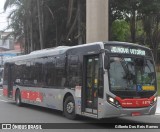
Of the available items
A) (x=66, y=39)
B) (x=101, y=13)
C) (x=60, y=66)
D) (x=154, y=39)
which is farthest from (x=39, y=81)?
(x=154, y=39)

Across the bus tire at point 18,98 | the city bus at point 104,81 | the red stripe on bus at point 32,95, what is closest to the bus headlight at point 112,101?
the city bus at point 104,81

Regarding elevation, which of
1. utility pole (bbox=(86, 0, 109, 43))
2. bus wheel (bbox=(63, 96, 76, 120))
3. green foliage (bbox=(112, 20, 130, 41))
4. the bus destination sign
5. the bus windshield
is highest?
green foliage (bbox=(112, 20, 130, 41))

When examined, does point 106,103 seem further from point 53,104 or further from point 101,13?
point 101,13

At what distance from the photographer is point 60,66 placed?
55.6ft

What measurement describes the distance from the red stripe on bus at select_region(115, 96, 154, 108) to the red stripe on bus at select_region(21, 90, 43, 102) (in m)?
6.28

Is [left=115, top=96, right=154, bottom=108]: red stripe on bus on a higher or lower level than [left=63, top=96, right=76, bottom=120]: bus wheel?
higher

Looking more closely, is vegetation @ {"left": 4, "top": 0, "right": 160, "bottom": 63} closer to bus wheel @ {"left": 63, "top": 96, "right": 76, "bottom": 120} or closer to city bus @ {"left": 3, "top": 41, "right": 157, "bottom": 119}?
city bus @ {"left": 3, "top": 41, "right": 157, "bottom": 119}

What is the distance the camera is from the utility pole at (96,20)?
2661 centimetres

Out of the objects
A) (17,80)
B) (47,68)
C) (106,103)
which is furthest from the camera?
(17,80)

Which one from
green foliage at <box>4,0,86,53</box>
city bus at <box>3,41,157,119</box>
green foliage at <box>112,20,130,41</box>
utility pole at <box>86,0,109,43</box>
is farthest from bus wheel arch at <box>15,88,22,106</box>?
green foliage at <box>112,20,130,41</box>

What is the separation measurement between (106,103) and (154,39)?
3497 centimetres

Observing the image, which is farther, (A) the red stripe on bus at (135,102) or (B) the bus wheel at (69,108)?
(B) the bus wheel at (69,108)

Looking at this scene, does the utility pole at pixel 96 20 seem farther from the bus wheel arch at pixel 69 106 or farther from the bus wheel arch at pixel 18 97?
the bus wheel arch at pixel 69 106

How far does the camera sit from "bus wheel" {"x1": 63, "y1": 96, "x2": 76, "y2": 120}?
15.5 m
